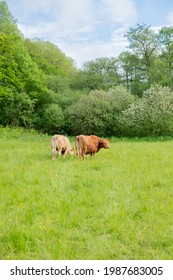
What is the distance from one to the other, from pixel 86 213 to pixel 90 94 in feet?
103

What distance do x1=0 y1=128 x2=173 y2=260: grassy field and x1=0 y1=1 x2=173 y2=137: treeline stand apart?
2268 centimetres

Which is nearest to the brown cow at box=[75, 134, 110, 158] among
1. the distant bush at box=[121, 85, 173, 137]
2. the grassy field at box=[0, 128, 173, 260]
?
the grassy field at box=[0, 128, 173, 260]

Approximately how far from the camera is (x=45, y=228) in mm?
5410

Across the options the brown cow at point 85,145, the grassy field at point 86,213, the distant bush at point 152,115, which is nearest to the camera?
the grassy field at point 86,213

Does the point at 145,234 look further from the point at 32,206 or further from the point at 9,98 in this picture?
the point at 9,98

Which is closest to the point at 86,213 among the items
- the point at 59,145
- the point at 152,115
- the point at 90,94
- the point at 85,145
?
the point at 85,145

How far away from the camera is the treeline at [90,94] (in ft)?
105

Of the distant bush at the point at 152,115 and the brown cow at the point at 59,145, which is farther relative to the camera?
the distant bush at the point at 152,115

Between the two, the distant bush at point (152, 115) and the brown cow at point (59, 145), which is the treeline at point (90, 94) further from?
the brown cow at point (59, 145)

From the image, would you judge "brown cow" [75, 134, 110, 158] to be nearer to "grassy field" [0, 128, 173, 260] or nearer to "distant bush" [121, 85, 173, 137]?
"grassy field" [0, 128, 173, 260]

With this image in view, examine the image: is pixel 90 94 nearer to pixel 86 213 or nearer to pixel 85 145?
pixel 85 145

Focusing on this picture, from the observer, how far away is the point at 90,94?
36906mm

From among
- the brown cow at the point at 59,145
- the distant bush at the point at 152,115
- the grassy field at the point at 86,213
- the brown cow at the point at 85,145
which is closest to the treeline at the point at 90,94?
the distant bush at the point at 152,115

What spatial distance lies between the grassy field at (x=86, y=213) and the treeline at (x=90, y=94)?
2268cm
